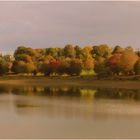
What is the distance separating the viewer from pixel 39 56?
331 ft

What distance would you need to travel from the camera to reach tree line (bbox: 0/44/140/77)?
224 ft

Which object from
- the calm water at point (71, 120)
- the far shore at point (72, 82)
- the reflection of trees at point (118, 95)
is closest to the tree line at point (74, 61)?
the far shore at point (72, 82)

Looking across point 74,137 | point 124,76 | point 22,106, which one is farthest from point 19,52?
point 74,137

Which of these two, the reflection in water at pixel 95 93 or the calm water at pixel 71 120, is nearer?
the calm water at pixel 71 120

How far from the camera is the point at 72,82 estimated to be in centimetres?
7112

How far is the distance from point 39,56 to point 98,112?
72148mm

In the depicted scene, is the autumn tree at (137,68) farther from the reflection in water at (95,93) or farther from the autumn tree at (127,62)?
the reflection in water at (95,93)

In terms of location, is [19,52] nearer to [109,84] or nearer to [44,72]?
[44,72]

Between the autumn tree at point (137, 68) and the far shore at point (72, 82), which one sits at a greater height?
the autumn tree at point (137, 68)

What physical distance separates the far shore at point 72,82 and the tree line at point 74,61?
2.65 metres

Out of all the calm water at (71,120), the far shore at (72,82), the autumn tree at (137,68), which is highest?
the autumn tree at (137,68)

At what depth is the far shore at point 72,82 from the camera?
5962 cm

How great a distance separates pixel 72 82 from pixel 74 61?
944 centimetres

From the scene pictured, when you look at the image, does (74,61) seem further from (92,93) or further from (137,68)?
(92,93)
